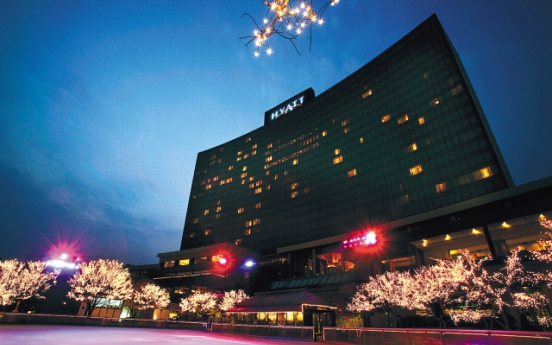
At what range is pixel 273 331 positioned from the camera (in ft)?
86.9

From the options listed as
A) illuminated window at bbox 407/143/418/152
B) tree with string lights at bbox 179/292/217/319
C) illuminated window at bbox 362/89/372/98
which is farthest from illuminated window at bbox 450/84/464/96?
tree with string lights at bbox 179/292/217/319

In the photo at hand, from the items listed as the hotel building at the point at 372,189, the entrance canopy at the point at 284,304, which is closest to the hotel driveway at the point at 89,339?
the entrance canopy at the point at 284,304

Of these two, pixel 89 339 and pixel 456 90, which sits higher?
pixel 456 90

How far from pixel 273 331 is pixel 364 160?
62178 millimetres

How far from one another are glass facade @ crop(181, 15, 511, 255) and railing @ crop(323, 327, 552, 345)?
51099 mm

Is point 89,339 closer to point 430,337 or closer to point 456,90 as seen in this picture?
point 430,337

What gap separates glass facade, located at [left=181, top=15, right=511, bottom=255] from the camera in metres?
61.3

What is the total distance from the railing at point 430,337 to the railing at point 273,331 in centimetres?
257

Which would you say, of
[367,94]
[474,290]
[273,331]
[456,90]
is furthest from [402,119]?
[273,331]

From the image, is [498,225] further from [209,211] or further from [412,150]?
[209,211]

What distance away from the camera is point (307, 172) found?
9538 cm

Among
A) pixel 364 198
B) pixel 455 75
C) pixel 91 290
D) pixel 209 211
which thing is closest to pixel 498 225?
pixel 364 198

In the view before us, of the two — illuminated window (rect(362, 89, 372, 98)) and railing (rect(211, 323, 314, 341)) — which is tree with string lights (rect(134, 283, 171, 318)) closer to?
railing (rect(211, 323, 314, 341))

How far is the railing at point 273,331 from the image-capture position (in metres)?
23.9
